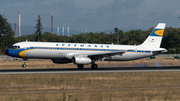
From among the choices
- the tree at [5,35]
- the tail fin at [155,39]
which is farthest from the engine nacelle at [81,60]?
the tree at [5,35]

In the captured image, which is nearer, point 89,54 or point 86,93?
point 86,93

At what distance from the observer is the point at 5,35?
381 feet

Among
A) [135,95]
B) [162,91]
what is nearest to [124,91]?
[135,95]

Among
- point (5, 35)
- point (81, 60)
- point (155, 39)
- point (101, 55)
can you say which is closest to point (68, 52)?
point (81, 60)

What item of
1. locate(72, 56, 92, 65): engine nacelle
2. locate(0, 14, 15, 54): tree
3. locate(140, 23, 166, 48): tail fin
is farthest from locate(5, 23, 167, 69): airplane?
locate(0, 14, 15, 54): tree

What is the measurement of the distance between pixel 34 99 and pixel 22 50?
24864mm

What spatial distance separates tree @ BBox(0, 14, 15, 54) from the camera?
4405 inches

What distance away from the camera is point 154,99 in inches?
663

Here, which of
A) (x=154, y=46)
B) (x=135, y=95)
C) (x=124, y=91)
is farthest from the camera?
(x=154, y=46)

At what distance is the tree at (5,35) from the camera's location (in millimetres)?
111875

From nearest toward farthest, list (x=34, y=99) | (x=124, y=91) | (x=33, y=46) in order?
(x=34, y=99) < (x=124, y=91) < (x=33, y=46)

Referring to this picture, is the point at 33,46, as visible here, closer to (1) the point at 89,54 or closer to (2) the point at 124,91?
(1) the point at 89,54

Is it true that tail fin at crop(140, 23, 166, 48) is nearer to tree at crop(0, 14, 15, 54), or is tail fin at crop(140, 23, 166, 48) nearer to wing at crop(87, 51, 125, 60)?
wing at crop(87, 51, 125, 60)

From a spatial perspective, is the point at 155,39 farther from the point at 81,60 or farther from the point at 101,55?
the point at 81,60
